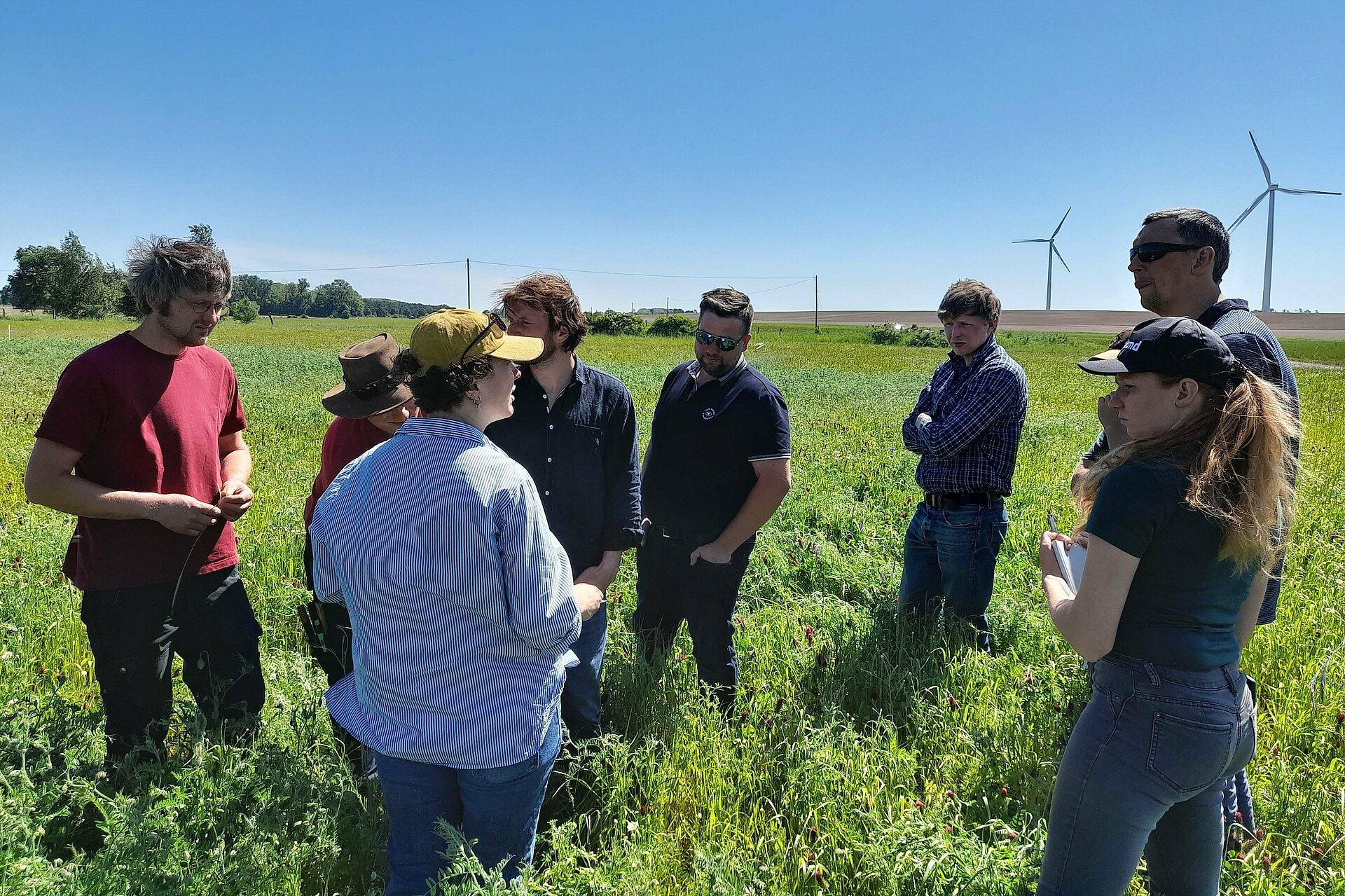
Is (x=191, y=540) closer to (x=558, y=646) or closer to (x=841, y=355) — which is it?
(x=558, y=646)

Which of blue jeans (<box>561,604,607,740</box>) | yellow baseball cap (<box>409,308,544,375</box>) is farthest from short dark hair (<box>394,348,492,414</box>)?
blue jeans (<box>561,604,607,740</box>)

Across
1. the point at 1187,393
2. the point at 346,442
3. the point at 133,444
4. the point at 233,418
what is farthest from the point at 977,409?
the point at 133,444

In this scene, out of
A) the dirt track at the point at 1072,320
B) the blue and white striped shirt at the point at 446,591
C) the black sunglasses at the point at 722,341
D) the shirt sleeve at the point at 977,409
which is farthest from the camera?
the dirt track at the point at 1072,320

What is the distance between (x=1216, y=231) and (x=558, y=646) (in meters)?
3.01

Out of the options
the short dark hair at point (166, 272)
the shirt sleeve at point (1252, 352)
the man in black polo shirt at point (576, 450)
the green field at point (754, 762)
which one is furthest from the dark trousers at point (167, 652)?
the shirt sleeve at point (1252, 352)

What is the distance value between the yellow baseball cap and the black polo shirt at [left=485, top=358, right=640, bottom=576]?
1.04 meters

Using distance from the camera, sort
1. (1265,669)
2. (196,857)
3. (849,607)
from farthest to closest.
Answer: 1. (849,607)
2. (1265,669)
3. (196,857)

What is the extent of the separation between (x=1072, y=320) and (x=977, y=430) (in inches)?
4560

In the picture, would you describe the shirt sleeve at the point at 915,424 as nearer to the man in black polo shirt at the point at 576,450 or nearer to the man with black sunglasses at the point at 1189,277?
the man with black sunglasses at the point at 1189,277

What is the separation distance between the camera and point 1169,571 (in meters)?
1.82

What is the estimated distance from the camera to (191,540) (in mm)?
2969

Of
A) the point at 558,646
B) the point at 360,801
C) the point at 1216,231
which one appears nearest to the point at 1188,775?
the point at 558,646

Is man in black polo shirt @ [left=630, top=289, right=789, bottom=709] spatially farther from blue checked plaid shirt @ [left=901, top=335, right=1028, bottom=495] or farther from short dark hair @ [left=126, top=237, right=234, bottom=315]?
short dark hair @ [left=126, top=237, right=234, bottom=315]

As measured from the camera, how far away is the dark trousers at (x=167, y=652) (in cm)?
284
